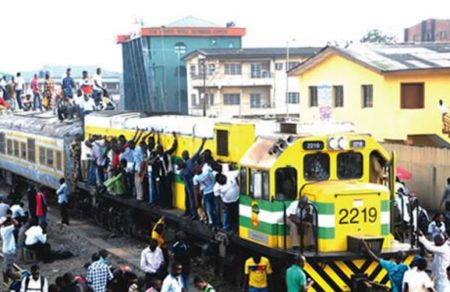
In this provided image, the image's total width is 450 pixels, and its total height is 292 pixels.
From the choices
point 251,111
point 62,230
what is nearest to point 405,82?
point 62,230

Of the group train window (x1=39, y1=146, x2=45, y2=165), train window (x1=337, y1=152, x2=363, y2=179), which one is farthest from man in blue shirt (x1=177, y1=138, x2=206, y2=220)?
train window (x1=39, y1=146, x2=45, y2=165)

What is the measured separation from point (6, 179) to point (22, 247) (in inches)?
584

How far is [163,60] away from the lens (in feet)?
210

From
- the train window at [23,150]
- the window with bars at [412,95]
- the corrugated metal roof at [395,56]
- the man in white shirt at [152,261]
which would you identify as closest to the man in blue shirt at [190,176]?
the man in white shirt at [152,261]

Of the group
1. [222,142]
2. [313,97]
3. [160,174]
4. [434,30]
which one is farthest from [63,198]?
[434,30]

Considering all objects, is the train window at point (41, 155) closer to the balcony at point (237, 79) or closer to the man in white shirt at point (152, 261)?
the man in white shirt at point (152, 261)

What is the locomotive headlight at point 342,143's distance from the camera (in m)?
12.1

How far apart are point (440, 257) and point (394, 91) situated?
16983mm

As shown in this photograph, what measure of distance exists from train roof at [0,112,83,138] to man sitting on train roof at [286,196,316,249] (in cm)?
1292

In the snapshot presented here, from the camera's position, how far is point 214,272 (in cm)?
1538

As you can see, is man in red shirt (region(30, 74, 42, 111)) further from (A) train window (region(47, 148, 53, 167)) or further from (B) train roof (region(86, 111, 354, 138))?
(B) train roof (region(86, 111, 354, 138))

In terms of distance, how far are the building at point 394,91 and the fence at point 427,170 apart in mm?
4853

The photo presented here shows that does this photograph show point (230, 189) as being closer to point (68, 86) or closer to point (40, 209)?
point (40, 209)

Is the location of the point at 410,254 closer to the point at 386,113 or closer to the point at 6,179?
the point at 386,113
